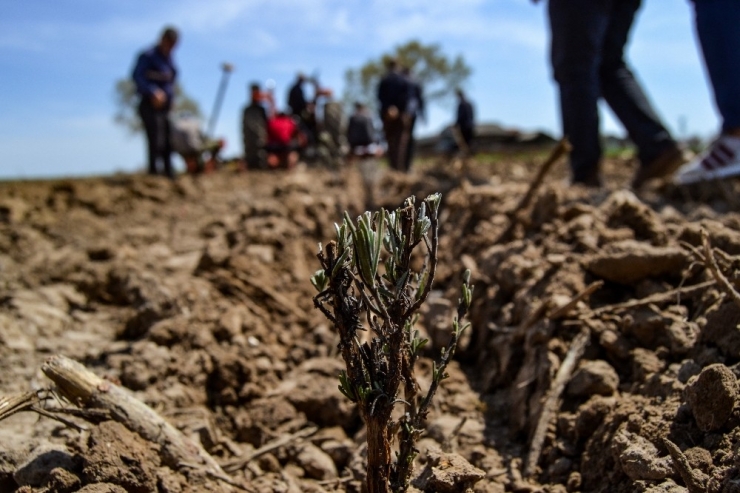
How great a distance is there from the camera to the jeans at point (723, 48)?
11.0 ft

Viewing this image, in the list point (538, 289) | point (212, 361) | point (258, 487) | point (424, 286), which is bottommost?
point (258, 487)

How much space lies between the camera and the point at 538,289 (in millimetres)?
2381

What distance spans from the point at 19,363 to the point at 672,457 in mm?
2120

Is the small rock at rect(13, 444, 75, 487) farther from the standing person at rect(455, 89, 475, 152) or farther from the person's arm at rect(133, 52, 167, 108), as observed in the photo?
the standing person at rect(455, 89, 475, 152)

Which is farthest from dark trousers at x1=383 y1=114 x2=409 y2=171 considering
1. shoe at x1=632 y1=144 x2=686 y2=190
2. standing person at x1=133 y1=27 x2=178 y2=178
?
shoe at x1=632 y1=144 x2=686 y2=190

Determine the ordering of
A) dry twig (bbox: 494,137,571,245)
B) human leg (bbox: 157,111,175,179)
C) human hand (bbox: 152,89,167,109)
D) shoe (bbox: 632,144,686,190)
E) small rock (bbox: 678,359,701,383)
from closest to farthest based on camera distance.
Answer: small rock (bbox: 678,359,701,383)
dry twig (bbox: 494,137,571,245)
shoe (bbox: 632,144,686,190)
human hand (bbox: 152,89,167,109)
human leg (bbox: 157,111,175,179)

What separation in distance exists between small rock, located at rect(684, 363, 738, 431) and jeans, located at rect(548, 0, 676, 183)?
2555 mm

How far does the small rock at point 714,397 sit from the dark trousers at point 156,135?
24.4 feet

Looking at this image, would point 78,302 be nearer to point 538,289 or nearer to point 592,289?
point 538,289

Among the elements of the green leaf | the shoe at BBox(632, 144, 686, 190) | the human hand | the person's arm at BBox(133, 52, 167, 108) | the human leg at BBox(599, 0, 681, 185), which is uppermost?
the person's arm at BBox(133, 52, 167, 108)

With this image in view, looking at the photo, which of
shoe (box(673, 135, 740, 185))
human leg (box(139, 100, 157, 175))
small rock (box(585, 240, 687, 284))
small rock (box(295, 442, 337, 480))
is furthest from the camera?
human leg (box(139, 100, 157, 175))

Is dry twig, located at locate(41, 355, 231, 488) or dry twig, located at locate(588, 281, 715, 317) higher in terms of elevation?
dry twig, located at locate(588, 281, 715, 317)

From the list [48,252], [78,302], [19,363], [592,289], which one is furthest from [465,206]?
[48,252]

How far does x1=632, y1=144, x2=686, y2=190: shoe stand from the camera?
3.83m
